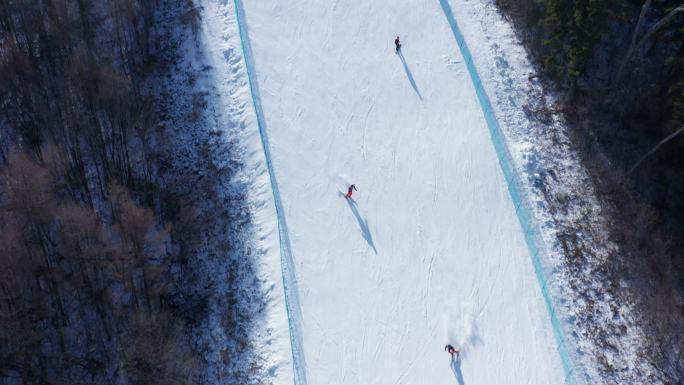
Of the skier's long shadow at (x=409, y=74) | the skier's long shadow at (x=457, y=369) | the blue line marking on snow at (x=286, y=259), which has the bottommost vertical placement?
the skier's long shadow at (x=457, y=369)

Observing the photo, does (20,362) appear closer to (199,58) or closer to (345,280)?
(345,280)

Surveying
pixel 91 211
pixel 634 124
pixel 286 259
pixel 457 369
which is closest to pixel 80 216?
pixel 91 211

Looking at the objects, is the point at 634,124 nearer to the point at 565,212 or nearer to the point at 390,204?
the point at 565,212

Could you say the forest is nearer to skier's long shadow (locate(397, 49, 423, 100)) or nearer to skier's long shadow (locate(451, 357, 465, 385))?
skier's long shadow (locate(451, 357, 465, 385))

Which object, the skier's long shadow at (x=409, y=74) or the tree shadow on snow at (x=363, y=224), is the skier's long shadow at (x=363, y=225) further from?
the skier's long shadow at (x=409, y=74)

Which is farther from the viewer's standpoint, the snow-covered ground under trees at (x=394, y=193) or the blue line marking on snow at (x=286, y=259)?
the snow-covered ground under trees at (x=394, y=193)

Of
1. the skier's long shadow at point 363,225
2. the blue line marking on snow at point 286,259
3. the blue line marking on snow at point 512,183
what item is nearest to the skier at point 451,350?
the blue line marking on snow at point 512,183

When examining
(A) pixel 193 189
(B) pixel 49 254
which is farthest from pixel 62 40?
(B) pixel 49 254
